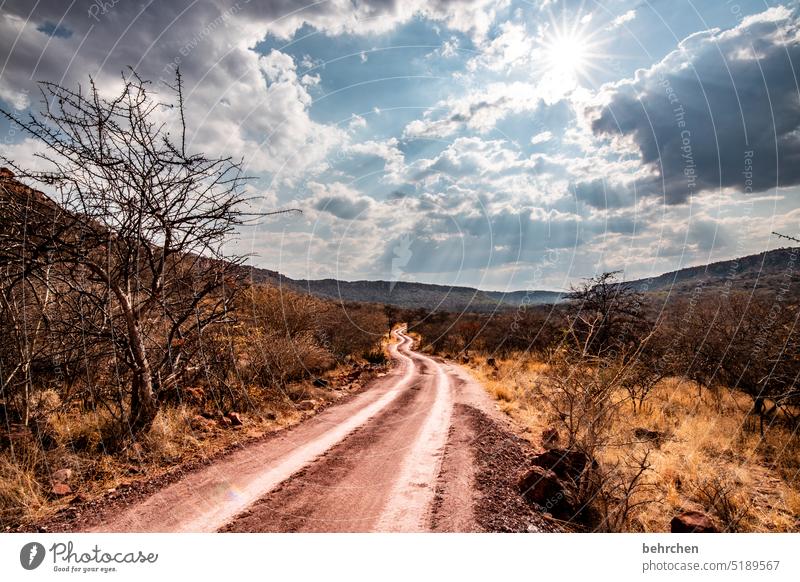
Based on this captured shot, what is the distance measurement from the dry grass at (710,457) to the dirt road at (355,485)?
84.6 inches

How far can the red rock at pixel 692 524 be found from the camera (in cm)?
515

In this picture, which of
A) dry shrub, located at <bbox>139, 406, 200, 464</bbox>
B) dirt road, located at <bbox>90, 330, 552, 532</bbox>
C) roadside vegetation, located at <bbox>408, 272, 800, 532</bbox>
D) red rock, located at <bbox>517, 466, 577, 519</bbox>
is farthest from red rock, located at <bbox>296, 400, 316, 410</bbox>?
red rock, located at <bbox>517, 466, 577, 519</bbox>

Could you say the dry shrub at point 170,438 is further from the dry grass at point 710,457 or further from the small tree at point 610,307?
the small tree at point 610,307

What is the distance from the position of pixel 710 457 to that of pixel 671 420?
426cm

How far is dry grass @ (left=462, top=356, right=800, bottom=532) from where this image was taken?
667cm

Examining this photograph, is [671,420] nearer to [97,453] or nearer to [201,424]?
[201,424]

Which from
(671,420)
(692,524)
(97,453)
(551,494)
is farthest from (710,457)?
(97,453)

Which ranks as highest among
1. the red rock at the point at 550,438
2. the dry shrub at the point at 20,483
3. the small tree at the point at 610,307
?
the small tree at the point at 610,307

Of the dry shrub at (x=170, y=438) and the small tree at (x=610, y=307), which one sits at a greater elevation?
the small tree at (x=610, y=307)

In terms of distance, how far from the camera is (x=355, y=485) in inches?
265

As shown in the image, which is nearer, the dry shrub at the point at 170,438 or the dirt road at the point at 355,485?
the dirt road at the point at 355,485

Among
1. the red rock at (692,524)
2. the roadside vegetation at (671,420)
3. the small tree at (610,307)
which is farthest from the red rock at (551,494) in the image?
the small tree at (610,307)

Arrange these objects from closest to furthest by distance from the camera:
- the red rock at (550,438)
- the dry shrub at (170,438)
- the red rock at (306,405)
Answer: the dry shrub at (170,438), the red rock at (550,438), the red rock at (306,405)
